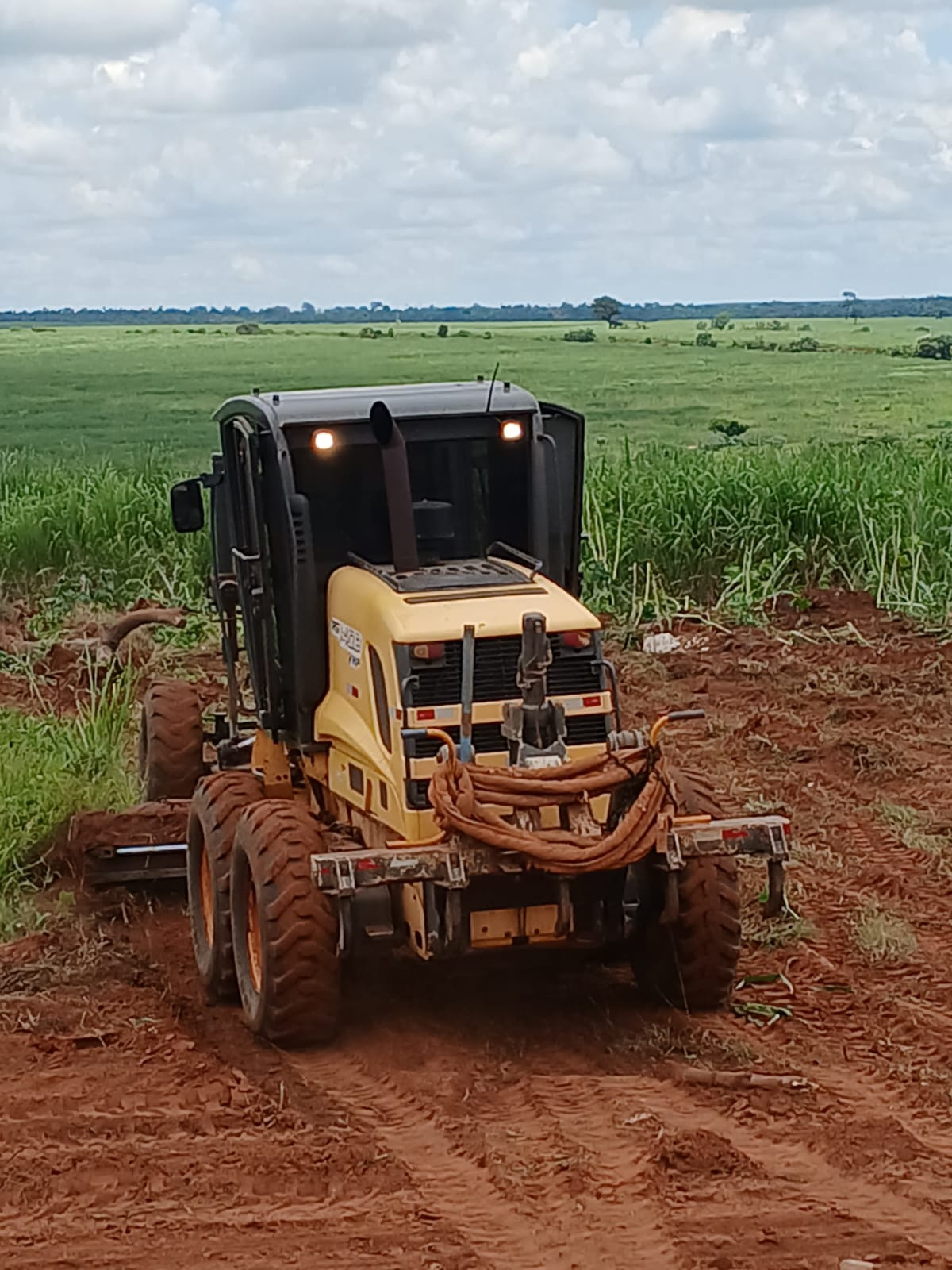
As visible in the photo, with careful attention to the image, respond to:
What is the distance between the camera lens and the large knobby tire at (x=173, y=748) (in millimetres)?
8953

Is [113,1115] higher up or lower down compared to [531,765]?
lower down

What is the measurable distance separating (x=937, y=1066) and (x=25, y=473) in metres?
15.4

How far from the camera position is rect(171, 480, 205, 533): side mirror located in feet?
26.1

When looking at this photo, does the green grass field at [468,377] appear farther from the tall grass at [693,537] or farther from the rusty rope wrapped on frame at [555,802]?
the rusty rope wrapped on frame at [555,802]

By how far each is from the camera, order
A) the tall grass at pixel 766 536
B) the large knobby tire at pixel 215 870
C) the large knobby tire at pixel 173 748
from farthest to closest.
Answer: the tall grass at pixel 766 536
the large knobby tire at pixel 173 748
the large knobby tire at pixel 215 870

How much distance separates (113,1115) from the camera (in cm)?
558

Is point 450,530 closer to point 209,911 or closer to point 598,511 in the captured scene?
point 209,911

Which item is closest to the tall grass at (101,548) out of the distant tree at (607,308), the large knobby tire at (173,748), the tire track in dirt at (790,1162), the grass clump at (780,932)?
the large knobby tire at (173,748)

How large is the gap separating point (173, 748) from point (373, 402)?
271cm

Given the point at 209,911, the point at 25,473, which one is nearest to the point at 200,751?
the point at 209,911

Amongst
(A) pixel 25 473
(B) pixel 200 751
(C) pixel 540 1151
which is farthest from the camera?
(A) pixel 25 473

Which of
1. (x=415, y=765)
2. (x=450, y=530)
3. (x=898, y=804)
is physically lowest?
(x=898, y=804)

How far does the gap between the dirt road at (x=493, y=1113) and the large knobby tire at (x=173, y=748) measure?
92cm

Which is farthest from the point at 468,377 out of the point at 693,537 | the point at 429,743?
the point at 429,743
